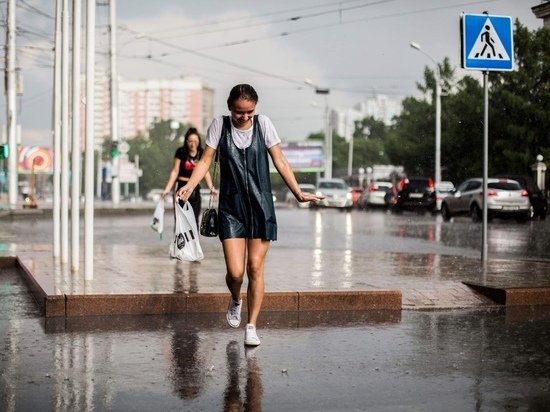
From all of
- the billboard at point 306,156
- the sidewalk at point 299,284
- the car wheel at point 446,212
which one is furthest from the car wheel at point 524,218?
the billboard at point 306,156

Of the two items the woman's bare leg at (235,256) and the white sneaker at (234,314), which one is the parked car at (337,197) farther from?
the woman's bare leg at (235,256)

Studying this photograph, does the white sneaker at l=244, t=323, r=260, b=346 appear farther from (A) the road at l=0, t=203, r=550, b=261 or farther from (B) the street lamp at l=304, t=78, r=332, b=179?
(B) the street lamp at l=304, t=78, r=332, b=179

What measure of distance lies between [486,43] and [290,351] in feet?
26.6

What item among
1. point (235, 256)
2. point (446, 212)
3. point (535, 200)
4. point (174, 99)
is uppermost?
point (174, 99)

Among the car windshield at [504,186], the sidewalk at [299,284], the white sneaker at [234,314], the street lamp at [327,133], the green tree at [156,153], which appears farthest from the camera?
the green tree at [156,153]

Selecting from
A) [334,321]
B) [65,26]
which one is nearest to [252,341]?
[334,321]

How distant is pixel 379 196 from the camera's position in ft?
189

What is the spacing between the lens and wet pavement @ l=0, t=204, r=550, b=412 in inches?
217

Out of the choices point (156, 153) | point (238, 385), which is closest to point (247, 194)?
point (238, 385)

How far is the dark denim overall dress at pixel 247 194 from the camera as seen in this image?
→ 7.45 meters

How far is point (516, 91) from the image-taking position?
180 ft

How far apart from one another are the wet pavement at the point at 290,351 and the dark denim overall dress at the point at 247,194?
0.76m

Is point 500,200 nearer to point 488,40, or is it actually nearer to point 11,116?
point 11,116

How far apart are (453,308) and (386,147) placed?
67.2 metres
